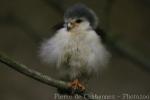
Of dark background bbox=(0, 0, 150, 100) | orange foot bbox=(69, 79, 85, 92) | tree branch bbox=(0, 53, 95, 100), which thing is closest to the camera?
tree branch bbox=(0, 53, 95, 100)

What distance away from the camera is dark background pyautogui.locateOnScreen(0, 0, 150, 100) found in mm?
4855

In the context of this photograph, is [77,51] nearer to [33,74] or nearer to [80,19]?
[80,19]

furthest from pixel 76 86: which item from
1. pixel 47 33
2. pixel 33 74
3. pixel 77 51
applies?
pixel 47 33

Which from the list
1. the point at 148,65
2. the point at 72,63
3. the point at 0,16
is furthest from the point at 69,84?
the point at 0,16

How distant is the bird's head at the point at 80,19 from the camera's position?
3.05 meters

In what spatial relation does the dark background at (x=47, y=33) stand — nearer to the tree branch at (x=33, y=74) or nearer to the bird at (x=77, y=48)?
the bird at (x=77, y=48)

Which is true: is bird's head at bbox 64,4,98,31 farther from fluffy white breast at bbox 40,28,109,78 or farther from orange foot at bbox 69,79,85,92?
A: orange foot at bbox 69,79,85,92

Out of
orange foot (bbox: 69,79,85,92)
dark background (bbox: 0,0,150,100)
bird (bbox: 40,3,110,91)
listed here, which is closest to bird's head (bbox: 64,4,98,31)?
bird (bbox: 40,3,110,91)

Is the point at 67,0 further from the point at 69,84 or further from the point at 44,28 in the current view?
the point at 69,84

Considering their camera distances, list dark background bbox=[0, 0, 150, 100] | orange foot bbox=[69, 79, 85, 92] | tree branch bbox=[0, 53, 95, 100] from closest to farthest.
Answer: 1. tree branch bbox=[0, 53, 95, 100]
2. orange foot bbox=[69, 79, 85, 92]
3. dark background bbox=[0, 0, 150, 100]

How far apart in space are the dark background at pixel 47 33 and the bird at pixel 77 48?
163 centimetres

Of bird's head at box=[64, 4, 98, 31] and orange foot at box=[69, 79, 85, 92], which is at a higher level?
bird's head at box=[64, 4, 98, 31]

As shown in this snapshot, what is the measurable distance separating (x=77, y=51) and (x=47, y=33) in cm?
174

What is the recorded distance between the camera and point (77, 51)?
3.03 metres
